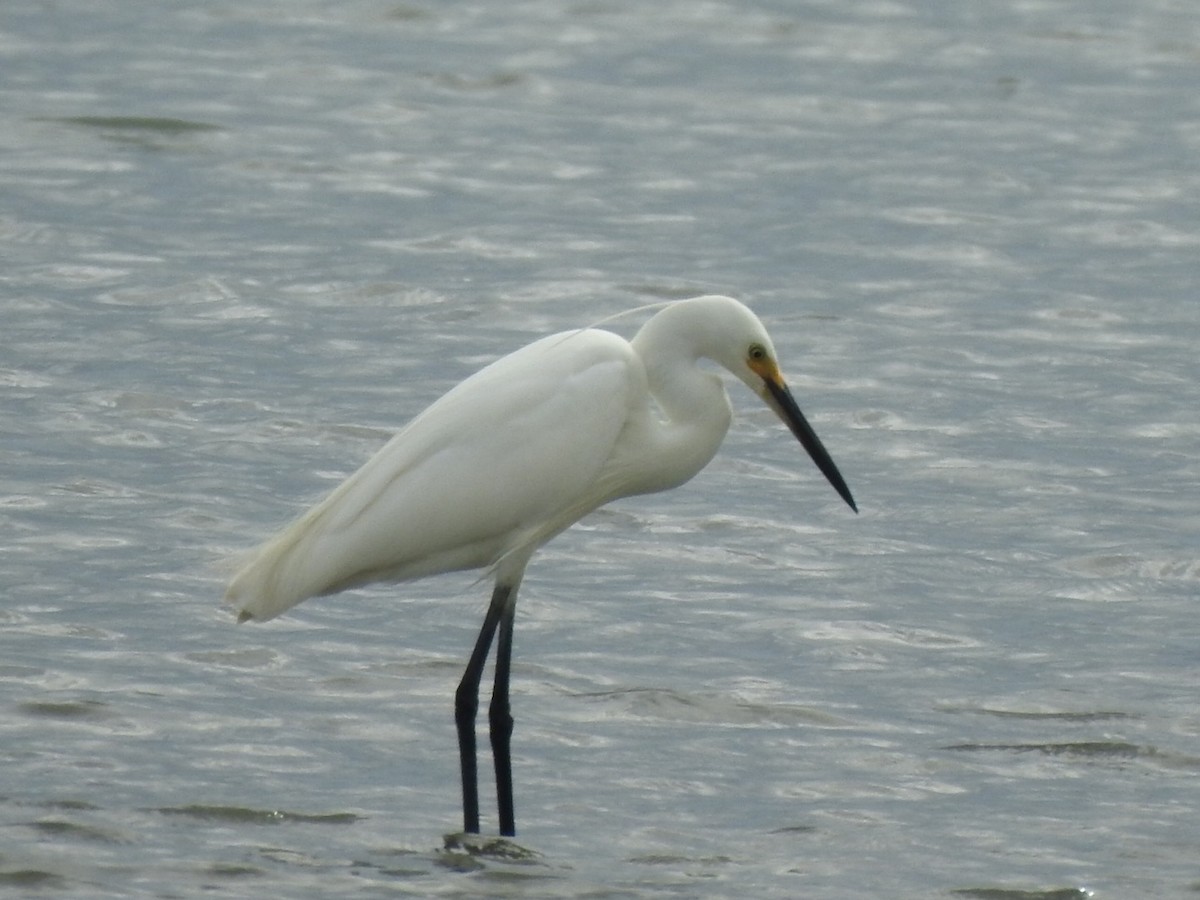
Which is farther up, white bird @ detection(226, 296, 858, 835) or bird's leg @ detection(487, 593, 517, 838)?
white bird @ detection(226, 296, 858, 835)

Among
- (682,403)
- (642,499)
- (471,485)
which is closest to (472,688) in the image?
(471,485)

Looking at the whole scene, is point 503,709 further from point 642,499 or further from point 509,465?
point 642,499

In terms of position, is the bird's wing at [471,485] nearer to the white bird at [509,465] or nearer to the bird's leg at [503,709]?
the white bird at [509,465]

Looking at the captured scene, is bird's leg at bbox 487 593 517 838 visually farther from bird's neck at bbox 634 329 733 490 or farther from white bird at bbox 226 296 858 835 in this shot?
bird's neck at bbox 634 329 733 490

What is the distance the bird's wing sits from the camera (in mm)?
6859

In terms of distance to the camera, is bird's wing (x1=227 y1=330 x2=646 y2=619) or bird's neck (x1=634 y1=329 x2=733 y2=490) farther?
bird's neck (x1=634 y1=329 x2=733 y2=490)

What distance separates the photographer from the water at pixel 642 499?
6844mm

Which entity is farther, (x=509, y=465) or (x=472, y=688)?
(x=472, y=688)

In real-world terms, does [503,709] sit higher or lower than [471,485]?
lower

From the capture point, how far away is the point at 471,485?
6871mm

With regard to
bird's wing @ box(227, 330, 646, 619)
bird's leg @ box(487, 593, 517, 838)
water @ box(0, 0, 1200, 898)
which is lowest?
water @ box(0, 0, 1200, 898)

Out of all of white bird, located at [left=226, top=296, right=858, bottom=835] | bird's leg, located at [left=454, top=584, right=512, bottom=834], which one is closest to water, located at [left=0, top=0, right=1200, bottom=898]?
bird's leg, located at [left=454, top=584, right=512, bottom=834]

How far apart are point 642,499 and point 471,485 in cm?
318

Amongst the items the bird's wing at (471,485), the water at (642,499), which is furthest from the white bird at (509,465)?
the water at (642,499)
